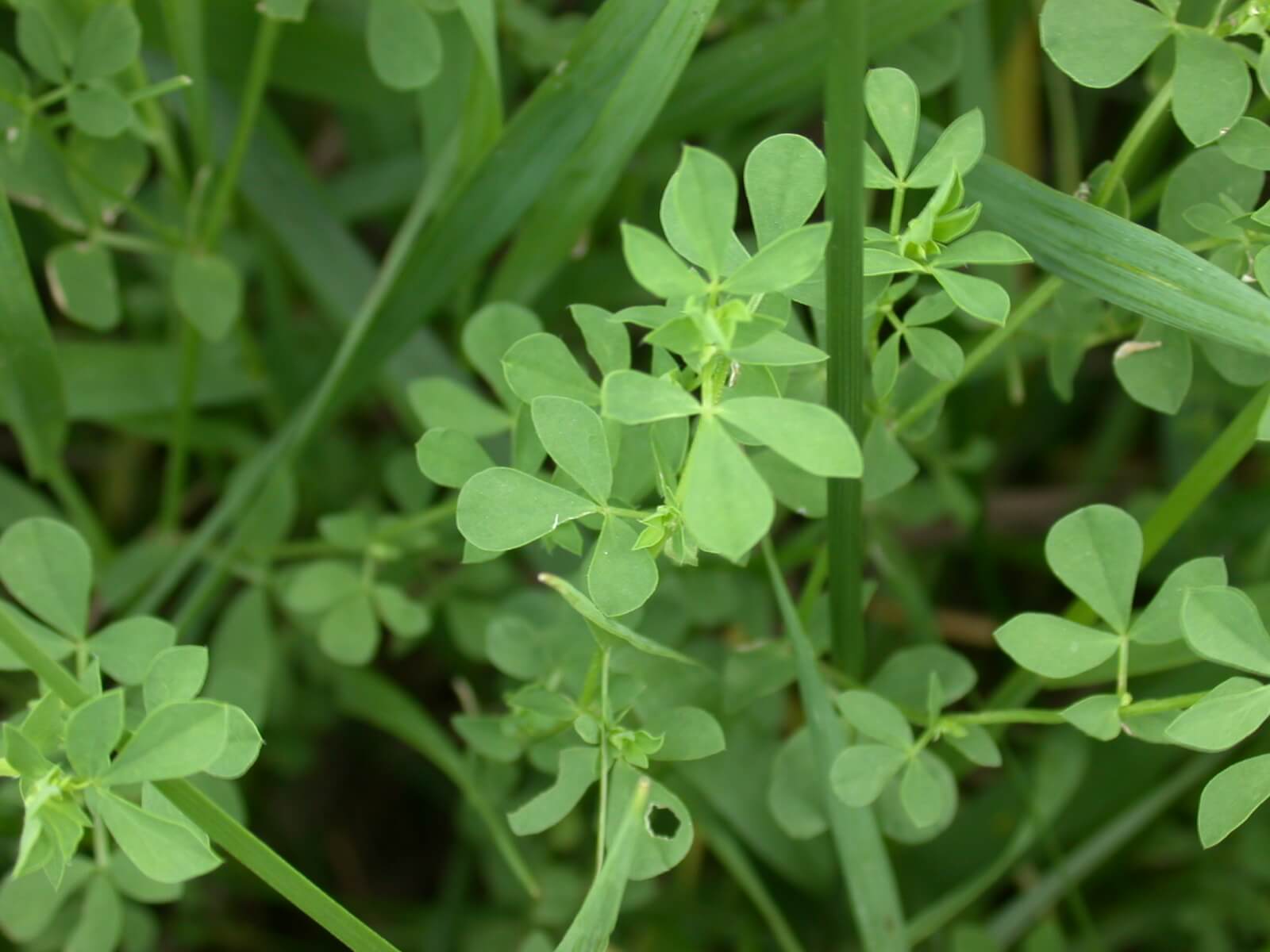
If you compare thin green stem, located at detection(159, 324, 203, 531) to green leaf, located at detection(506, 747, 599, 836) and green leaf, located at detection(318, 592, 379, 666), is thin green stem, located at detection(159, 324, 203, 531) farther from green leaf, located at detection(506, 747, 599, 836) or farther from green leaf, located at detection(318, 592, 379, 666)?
green leaf, located at detection(506, 747, 599, 836)

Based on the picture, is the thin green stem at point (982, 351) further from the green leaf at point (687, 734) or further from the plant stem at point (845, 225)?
the green leaf at point (687, 734)

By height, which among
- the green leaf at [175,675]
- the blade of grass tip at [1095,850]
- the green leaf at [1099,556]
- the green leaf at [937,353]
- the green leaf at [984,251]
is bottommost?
the blade of grass tip at [1095,850]

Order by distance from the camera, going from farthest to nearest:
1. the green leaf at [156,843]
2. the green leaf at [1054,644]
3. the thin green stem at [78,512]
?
the thin green stem at [78,512] → the green leaf at [1054,644] → the green leaf at [156,843]

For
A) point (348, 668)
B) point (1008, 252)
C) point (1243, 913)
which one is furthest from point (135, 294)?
point (1243, 913)

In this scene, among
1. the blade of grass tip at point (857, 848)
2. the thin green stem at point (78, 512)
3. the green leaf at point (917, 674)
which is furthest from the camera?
the thin green stem at point (78, 512)

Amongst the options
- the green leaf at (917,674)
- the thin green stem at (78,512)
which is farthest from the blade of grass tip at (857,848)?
the thin green stem at (78,512)
